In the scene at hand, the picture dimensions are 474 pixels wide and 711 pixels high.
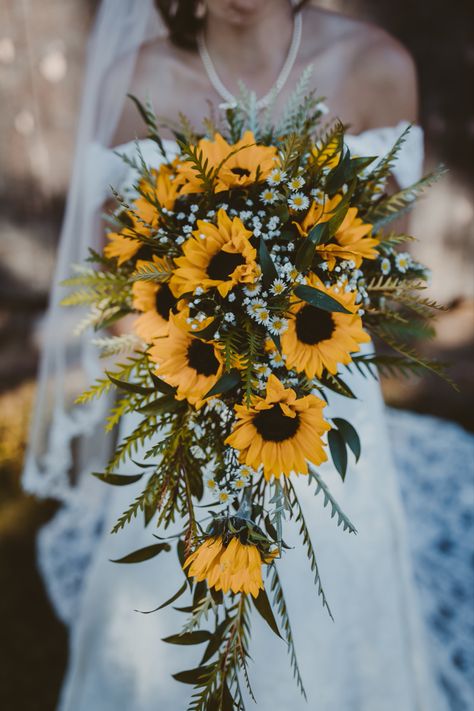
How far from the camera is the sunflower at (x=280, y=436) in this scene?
0.80m

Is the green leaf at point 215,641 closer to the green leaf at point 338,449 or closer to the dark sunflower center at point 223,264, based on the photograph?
the green leaf at point 338,449

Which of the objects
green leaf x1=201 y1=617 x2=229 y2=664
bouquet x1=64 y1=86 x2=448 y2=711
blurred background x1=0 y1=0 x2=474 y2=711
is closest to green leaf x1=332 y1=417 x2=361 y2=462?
bouquet x1=64 y1=86 x2=448 y2=711

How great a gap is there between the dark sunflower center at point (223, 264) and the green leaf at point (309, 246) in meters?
0.08

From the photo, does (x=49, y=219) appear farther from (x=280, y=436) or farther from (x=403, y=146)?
(x=280, y=436)

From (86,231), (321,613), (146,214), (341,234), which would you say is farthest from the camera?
(86,231)

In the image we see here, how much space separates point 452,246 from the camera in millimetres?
2744

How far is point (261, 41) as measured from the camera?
1.48 m

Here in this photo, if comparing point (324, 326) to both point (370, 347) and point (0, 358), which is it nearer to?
point (370, 347)

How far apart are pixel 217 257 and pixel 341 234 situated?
0.20m

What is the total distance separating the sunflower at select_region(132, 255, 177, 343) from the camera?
3.00 feet

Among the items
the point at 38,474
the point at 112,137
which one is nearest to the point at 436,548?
the point at 38,474

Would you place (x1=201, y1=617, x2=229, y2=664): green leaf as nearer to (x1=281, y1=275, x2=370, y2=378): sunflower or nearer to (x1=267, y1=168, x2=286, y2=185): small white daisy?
(x1=281, y1=275, x2=370, y2=378): sunflower

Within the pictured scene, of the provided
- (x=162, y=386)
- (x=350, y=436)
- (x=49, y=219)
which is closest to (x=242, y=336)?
(x=162, y=386)

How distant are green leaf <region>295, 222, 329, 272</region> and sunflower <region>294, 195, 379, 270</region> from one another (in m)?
0.04
